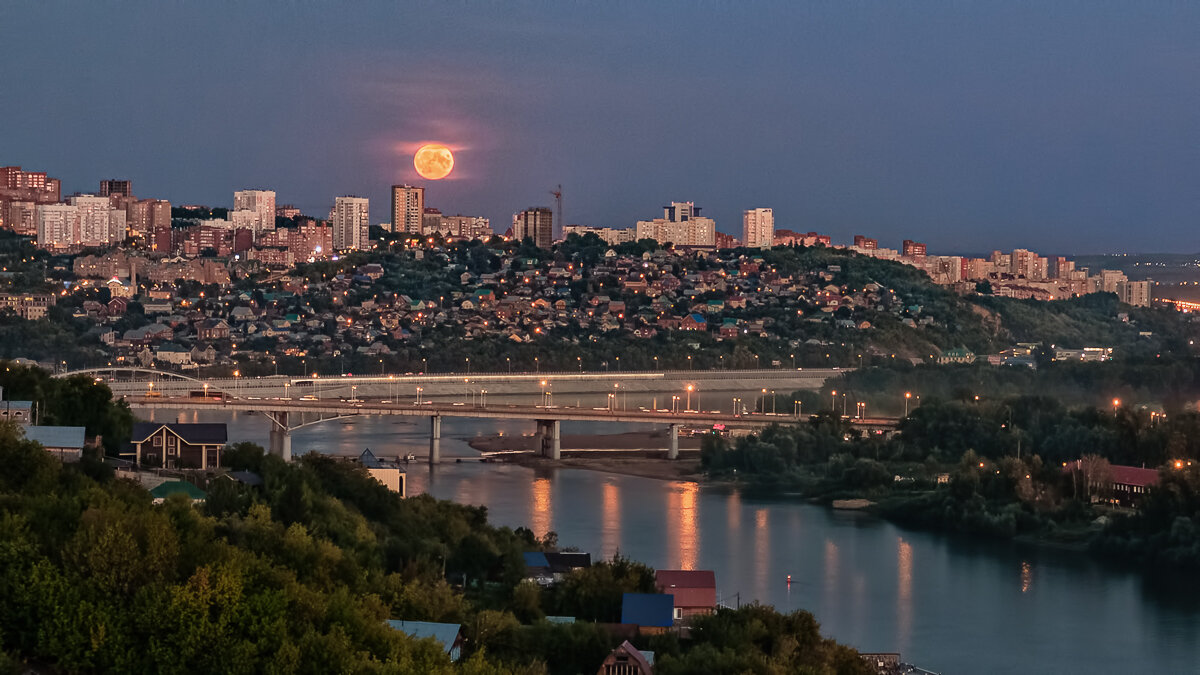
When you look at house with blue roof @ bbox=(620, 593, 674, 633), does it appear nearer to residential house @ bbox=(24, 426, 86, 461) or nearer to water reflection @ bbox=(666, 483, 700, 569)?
residential house @ bbox=(24, 426, 86, 461)

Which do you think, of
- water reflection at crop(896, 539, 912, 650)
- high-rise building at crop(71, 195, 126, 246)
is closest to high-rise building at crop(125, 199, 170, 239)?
high-rise building at crop(71, 195, 126, 246)

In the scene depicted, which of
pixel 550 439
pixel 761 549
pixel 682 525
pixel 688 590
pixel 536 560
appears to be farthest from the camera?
pixel 550 439

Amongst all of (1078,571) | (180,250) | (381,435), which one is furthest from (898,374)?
(180,250)

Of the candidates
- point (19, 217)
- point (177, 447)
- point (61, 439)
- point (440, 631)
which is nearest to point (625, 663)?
point (440, 631)

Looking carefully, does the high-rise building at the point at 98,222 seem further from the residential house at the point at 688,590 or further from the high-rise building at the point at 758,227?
the residential house at the point at 688,590

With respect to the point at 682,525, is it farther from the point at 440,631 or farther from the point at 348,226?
the point at 348,226

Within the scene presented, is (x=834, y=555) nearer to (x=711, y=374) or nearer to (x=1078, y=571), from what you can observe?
(x=1078, y=571)

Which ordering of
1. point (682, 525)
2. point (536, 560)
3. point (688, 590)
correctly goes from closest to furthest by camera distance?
point (688, 590) → point (536, 560) → point (682, 525)
